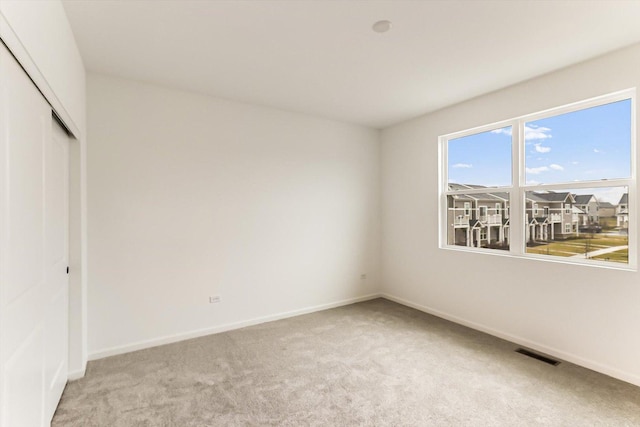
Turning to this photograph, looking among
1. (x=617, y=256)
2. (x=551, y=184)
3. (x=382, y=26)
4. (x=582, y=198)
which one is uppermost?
(x=382, y=26)

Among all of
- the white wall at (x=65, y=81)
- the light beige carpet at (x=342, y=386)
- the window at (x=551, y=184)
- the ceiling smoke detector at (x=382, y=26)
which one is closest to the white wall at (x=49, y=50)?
the white wall at (x=65, y=81)

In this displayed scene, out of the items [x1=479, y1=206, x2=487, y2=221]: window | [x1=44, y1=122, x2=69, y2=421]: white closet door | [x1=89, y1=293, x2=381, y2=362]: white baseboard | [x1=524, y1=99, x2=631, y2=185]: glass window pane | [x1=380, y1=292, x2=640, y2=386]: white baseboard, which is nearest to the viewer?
[x1=44, y1=122, x2=69, y2=421]: white closet door

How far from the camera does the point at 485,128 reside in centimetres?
354

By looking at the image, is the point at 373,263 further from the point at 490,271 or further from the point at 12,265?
the point at 12,265

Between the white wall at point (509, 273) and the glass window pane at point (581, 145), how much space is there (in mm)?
205

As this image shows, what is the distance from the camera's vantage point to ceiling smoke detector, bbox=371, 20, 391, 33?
2139 millimetres

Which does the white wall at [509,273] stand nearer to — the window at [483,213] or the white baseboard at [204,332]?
the window at [483,213]

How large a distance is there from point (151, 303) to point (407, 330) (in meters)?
2.82

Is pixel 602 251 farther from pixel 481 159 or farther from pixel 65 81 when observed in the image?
pixel 65 81

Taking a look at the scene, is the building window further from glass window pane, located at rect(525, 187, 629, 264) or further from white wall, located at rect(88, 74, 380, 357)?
white wall, located at rect(88, 74, 380, 357)

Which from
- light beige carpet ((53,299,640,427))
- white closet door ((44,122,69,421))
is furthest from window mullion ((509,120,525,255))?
white closet door ((44,122,69,421))

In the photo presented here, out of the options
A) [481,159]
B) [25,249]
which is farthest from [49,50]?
[481,159]

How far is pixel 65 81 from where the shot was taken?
204cm

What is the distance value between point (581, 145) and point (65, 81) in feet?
14.0
